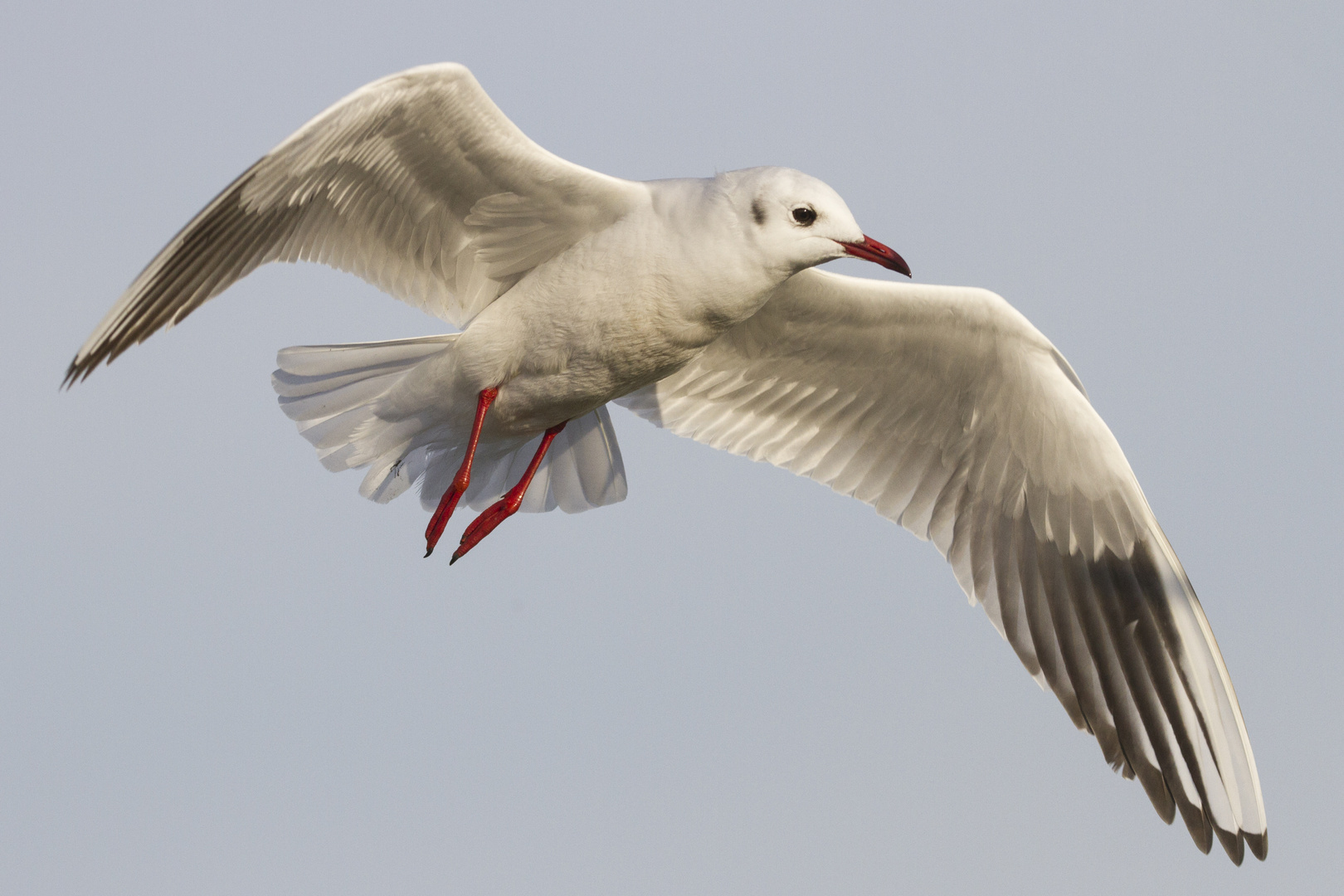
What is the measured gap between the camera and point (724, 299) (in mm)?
5176

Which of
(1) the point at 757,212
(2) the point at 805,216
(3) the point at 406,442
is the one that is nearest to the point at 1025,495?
(2) the point at 805,216

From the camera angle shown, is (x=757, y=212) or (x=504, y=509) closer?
(x=757, y=212)

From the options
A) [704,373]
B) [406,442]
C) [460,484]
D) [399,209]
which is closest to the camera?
[399,209]

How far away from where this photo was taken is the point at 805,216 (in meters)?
5.07

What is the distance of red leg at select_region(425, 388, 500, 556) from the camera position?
19.0ft

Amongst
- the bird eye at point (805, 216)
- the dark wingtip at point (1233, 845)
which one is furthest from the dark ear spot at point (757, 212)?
the dark wingtip at point (1233, 845)

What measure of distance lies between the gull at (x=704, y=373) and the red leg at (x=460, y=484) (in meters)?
0.01

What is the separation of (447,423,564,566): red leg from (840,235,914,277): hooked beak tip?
179 cm

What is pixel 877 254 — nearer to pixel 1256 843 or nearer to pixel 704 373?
pixel 704 373

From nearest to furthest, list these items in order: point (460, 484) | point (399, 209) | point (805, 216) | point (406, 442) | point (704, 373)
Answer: point (805, 216) → point (399, 209) → point (460, 484) → point (406, 442) → point (704, 373)

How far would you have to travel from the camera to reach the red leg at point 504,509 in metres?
6.06

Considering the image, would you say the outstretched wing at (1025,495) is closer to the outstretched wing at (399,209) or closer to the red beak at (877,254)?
the red beak at (877,254)

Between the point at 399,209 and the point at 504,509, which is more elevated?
the point at 399,209

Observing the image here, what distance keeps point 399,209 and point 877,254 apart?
191cm
